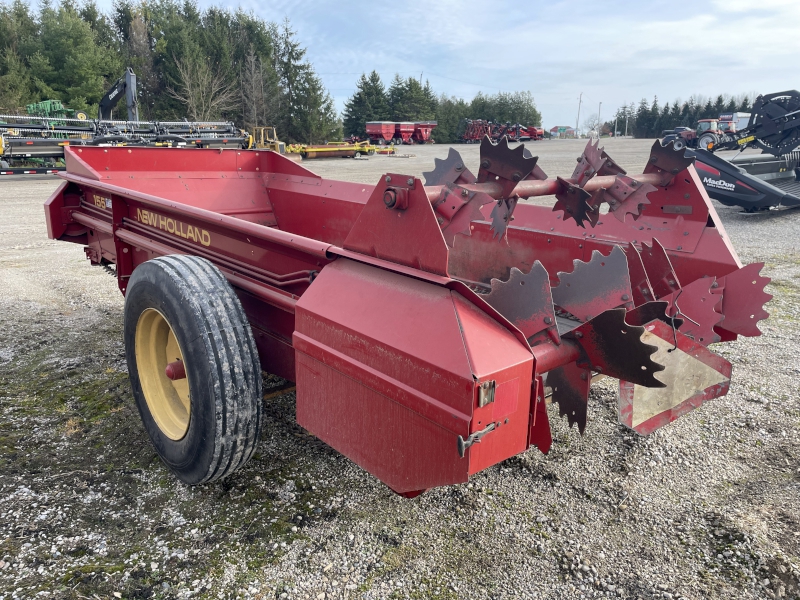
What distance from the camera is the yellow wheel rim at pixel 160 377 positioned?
2695mm

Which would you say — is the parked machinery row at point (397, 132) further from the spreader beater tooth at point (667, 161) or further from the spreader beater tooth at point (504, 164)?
the spreader beater tooth at point (504, 164)

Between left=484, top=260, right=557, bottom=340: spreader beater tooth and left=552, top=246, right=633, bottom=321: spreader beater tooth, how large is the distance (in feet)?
1.02

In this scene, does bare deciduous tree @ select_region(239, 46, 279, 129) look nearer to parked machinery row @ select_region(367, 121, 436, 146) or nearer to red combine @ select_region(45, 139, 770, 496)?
parked machinery row @ select_region(367, 121, 436, 146)

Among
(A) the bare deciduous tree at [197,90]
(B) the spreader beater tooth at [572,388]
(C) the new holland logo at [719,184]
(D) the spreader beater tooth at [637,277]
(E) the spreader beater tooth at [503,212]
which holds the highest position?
(A) the bare deciduous tree at [197,90]

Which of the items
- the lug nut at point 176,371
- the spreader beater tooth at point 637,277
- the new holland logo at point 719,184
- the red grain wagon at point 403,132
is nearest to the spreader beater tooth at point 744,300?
the spreader beater tooth at point 637,277

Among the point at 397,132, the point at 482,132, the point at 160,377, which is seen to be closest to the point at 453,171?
the point at 160,377

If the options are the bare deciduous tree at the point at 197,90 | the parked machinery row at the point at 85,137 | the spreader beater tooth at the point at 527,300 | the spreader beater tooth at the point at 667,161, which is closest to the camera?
the spreader beater tooth at the point at 527,300

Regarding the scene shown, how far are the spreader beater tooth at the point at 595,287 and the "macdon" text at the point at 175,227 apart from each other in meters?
1.63

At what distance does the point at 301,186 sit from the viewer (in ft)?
14.7

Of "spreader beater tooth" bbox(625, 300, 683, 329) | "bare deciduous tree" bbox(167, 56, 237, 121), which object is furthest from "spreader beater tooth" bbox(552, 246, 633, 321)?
"bare deciduous tree" bbox(167, 56, 237, 121)

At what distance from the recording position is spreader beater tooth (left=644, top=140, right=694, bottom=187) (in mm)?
2771

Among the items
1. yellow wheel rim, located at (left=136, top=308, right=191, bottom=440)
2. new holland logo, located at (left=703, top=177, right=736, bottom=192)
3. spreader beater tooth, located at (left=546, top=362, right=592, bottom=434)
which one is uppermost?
new holland logo, located at (left=703, top=177, right=736, bottom=192)

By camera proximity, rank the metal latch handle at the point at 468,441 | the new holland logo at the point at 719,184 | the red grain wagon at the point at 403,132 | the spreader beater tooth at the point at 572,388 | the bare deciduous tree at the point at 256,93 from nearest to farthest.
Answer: the metal latch handle at the point at 468,441, the spreader beater tooth at the point at 572,388, the new holland logo at the point at 719,184, the bare deciduous tree at the point at 256,93, the red grain wagon at the point at 403,132

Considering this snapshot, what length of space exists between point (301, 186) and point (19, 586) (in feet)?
10.3
